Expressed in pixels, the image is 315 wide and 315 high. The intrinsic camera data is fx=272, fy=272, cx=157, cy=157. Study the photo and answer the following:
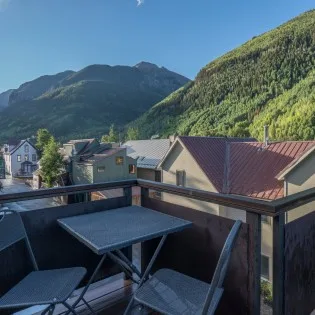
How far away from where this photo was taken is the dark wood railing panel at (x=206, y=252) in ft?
4.92

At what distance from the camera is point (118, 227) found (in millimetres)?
1745

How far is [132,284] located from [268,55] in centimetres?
3981

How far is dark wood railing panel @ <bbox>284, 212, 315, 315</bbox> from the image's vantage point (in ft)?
4.77

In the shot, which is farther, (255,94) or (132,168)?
(255,94)

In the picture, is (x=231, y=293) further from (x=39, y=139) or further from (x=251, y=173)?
(x=39, y=139)

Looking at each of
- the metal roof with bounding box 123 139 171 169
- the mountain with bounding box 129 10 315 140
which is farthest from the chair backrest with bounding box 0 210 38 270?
the mountain with bounding box 129 10 315 140

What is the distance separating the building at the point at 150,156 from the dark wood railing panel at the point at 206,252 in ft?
59.5

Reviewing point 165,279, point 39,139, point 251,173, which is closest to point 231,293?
point 165,279

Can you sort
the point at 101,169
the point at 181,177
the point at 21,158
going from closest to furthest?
the point at 181,177 → the point at 101,169 → the point at 21,158

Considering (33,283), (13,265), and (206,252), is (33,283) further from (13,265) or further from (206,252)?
(206,252)

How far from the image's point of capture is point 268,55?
36219 mm

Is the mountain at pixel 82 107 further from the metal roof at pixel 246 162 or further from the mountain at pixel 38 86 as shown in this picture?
the metal roof at pixel 246 162

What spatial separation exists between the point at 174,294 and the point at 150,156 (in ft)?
68.8

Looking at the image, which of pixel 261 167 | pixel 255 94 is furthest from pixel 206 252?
pixel 255 94
